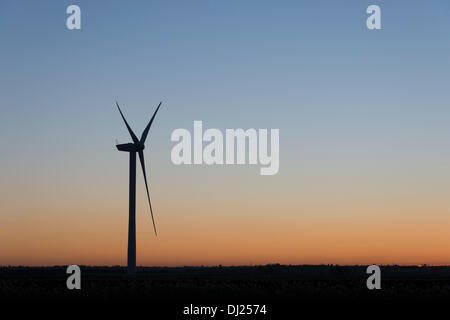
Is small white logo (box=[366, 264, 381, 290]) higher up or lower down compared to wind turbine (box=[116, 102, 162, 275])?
lower down

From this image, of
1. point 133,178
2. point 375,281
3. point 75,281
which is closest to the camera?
point 75,281

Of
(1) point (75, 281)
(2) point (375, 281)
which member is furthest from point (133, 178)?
Answer: (2) point (375, 281)

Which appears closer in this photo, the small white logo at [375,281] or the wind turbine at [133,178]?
the small white logo at [375,281]

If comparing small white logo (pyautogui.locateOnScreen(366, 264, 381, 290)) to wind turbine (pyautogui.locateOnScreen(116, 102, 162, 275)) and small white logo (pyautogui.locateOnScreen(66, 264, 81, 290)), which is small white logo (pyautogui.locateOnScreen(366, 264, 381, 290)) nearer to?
small white logo (pyautogui.locateOnScreen(66, 264, 81, 290))

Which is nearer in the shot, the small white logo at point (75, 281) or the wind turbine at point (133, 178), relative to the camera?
the small white logo at point (75, 281)

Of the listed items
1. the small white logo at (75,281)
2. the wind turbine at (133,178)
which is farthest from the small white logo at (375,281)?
the wind turbine at (133,178)

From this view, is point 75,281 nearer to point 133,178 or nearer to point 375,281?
point 133,178

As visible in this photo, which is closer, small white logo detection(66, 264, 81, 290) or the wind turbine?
small white logo detection(66, 264, 81, 290)

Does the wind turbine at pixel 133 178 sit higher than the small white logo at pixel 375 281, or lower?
higher

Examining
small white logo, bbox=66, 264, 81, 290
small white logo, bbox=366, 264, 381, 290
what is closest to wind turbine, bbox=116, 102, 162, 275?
small white logo, bbox=66, 264, 81, 290

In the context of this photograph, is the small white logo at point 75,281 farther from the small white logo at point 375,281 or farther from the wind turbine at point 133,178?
the small white logo at point 375,281
